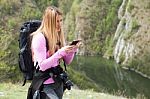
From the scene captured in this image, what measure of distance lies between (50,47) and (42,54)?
22 cm

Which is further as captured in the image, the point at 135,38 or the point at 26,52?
the point at 135,38

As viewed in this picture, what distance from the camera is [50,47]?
814 cm

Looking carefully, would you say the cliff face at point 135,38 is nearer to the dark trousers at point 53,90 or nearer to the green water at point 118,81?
the green water at point 118,81

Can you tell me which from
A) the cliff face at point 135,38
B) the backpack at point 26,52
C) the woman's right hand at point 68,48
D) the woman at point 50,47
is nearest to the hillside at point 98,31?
the cliff face at point 135,38

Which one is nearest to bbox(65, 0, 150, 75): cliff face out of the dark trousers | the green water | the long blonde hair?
the green water

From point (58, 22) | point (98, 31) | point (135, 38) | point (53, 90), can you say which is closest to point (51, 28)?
point (58, 22)

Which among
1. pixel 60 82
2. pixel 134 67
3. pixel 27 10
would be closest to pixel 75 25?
pixel 134 67

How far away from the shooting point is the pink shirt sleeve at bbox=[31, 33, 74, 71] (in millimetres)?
7969

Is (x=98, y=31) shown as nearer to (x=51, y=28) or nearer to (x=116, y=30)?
(x=116, y=30)

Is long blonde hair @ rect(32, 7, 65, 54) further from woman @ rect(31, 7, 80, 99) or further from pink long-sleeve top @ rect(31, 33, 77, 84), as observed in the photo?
pink long-sleeve top @ rect(31, 33, 77, 84)

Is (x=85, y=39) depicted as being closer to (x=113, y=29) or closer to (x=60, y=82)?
(x=113, y=29)

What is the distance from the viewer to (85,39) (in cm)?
18775

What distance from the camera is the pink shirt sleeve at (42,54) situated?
26.1ft

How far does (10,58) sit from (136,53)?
89.9 meters
